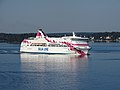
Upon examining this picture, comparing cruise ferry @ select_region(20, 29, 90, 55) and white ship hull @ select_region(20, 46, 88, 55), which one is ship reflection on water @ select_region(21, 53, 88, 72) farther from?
white ship hull @ select_region(20, 46, 88, 55)

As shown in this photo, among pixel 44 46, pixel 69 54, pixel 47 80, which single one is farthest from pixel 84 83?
pixel 44 46

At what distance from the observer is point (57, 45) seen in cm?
7300

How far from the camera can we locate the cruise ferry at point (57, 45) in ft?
233

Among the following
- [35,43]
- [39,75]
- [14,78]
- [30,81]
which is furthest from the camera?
[35,43]

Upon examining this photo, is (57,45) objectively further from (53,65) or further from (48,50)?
(53,65)

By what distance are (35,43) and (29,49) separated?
1763 mm

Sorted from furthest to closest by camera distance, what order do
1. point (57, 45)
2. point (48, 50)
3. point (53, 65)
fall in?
point (48, 50) → point (57, 45) → point (53, 65)

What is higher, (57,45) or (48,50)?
(57,45)

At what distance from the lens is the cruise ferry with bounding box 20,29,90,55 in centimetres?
7094

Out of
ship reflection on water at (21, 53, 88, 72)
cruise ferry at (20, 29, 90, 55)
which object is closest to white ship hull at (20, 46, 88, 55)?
cruise ferry at (20, 29, 90, 55)

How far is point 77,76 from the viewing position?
35.0 meters

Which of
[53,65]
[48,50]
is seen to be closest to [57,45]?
[48,50]

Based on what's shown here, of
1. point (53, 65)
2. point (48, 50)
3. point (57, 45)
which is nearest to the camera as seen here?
point (53, 65)

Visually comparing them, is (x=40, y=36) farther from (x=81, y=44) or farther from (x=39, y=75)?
(x=39, y=75)
